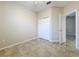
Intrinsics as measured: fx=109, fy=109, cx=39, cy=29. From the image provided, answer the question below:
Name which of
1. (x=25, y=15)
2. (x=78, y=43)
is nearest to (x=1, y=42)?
(x=25, y=15)

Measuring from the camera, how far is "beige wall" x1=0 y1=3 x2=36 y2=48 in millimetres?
4121

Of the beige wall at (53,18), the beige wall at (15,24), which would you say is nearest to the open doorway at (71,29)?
the beige wall at (53,18)

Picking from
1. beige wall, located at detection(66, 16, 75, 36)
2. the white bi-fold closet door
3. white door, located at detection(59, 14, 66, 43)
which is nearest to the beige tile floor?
white door, located at detection(59, 14, 66, 43)

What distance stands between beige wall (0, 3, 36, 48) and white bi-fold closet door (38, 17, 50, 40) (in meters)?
0.34

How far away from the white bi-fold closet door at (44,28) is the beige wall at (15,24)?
0.34 metres

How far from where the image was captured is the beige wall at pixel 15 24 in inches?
162

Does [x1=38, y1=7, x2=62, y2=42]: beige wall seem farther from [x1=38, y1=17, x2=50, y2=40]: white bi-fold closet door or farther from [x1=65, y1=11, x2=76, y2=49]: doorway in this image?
[x1=65, y1=11, x2=76, y2=49]: doorway

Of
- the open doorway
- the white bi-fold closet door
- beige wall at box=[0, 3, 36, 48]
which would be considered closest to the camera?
beige wall at box=[0, 3, 36, 48]

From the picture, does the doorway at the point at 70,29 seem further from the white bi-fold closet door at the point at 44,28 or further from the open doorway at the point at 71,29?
the white bi-fold closet door at the point at 44,28

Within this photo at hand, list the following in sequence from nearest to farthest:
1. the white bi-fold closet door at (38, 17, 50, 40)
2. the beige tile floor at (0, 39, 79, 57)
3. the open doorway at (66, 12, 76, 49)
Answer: the beige tile floor at (0, 39, 79, 57) < the open doorway at (66, 12, 76, 49) < the white bi-fold closet door at (38, 17, 50, 40)

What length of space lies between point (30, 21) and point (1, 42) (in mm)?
2000

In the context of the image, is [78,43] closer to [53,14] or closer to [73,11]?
[73,11]

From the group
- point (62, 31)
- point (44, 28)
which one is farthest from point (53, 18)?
point (62, 31)

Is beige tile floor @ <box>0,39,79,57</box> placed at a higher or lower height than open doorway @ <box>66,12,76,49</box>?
lower
